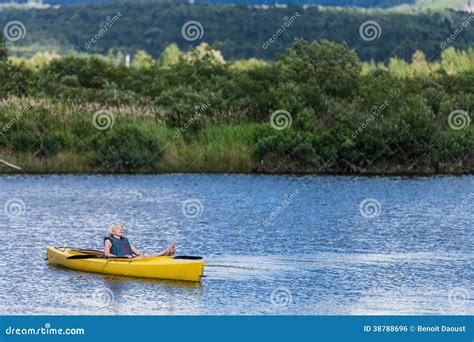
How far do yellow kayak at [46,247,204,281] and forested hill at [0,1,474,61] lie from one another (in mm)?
82209

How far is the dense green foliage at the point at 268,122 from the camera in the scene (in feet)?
169

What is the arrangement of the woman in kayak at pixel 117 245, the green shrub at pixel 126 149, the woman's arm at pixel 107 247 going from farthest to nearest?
the green shrub at pixel 126 149
the woman's arm at pixel 107 247
the woman in kayak at pixel 117 245

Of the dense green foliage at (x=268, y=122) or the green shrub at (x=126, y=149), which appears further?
the dense green foliage at (x=268, y=122)

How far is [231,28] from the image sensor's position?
126m

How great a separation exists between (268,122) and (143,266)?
1003 inches

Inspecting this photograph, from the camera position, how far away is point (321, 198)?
45594 mm

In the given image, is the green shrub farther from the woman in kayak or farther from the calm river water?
the woman in kayak

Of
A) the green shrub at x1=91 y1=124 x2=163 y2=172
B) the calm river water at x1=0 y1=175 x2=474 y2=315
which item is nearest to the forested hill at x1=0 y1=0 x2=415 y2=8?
the green shrub at x1=91 y1=124 x2=163 y2=172

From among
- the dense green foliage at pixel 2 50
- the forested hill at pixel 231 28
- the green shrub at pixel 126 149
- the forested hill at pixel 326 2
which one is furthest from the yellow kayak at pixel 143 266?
the forested hill at pixel 326 2

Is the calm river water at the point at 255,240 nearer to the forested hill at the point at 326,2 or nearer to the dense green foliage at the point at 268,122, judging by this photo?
the dense green foliage at the point at 268,122

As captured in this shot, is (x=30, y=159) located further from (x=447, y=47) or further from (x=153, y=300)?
(x=447, y=47)

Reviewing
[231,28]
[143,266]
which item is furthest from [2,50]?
[231,28]

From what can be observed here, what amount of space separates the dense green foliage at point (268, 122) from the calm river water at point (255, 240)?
1417 millimetres

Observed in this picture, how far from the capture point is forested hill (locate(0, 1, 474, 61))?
11619cm
